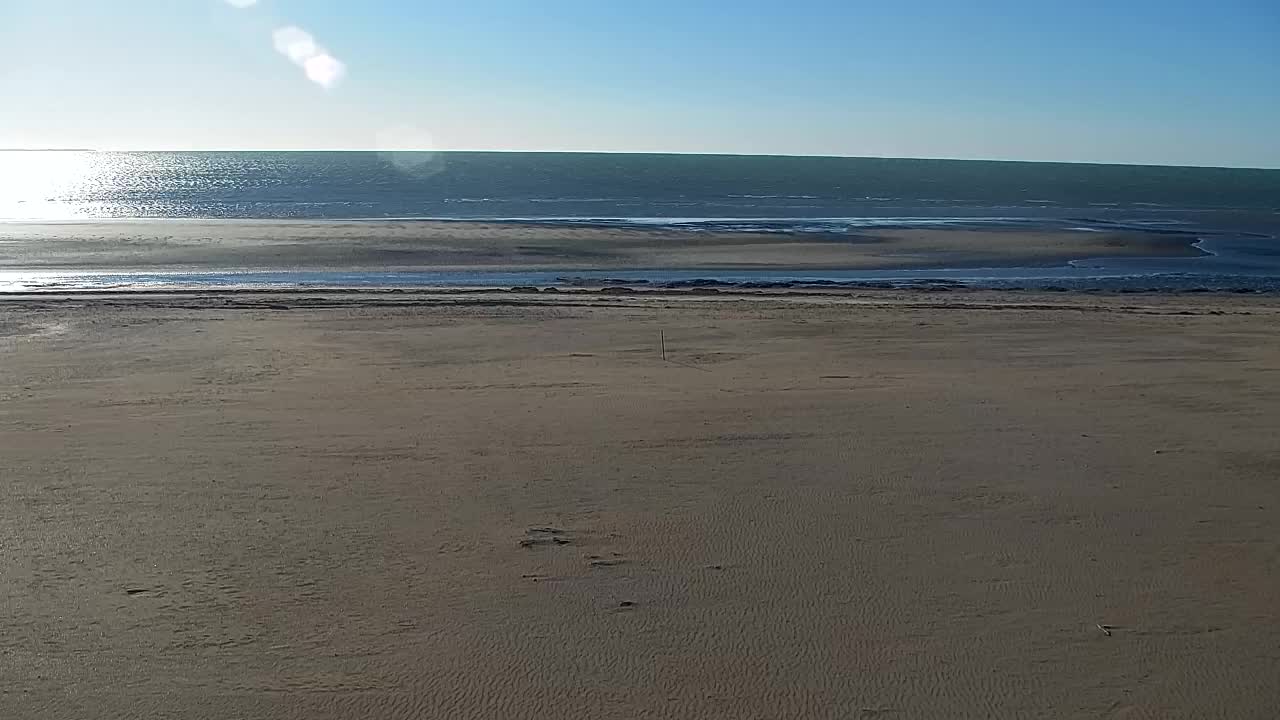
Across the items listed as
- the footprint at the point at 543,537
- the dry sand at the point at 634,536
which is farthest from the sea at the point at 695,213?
the footprint at the point at 543,537

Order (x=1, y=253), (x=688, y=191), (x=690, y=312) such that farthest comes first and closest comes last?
(x=688, y=191)
(x=1, y=253)
(x=690, y=312)

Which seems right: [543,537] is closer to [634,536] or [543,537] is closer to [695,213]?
[634,536]

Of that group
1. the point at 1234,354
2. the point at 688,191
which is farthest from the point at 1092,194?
the point at 1234,354

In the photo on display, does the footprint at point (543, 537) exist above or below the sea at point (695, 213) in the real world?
below

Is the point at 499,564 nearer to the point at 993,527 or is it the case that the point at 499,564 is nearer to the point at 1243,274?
the point at 993,527

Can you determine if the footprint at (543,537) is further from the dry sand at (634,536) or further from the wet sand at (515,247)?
the wet sand at (515,247)

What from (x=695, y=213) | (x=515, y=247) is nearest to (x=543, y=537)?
(x=515, y=247)

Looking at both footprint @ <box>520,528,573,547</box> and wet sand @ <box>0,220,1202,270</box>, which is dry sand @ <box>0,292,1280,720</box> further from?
wet sand @ <box>0,220,1202,270</box>
